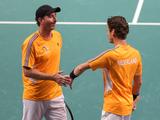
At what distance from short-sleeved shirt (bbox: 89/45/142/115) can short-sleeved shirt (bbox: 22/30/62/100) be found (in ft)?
3.02

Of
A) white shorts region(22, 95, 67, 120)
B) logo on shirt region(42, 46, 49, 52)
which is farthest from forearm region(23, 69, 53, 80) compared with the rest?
white shorts region(22, 95, 67, 120)

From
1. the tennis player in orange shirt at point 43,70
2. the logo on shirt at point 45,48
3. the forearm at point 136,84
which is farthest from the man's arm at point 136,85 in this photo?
the logo on shirt at point 45,48

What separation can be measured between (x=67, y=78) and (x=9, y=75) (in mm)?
3022

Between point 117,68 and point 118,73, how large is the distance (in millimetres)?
54

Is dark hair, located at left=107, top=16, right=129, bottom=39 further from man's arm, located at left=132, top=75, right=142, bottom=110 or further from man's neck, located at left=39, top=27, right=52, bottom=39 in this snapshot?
man's neck, located at left=39, top=27, right=52, bottom=39

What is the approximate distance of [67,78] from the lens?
20.0 feet

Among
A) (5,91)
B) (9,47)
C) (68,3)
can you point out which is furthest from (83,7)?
(5,91)

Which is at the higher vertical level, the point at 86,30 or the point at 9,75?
the point at 86,30

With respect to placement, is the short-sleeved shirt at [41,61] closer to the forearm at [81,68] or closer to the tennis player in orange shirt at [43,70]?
the tennis player in orange shirt at [43,70]

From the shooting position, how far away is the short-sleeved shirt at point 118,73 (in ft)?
18.6

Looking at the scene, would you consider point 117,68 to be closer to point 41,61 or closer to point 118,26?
point 118,26

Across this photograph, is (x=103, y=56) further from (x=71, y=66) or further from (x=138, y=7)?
(x=138, y=7)

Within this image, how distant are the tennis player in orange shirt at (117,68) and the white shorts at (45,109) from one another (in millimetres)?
965

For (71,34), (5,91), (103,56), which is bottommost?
(5,91)
